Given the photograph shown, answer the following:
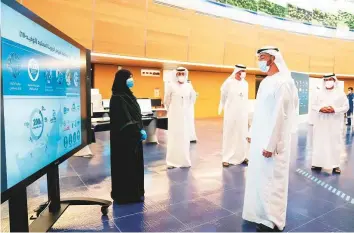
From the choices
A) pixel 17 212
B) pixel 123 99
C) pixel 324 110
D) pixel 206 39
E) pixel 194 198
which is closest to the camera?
pixel 17 212

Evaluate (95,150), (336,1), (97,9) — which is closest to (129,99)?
(95,150)

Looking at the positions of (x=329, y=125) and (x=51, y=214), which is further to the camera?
(x=329, y=125)

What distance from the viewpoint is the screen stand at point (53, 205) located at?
2.03 metres

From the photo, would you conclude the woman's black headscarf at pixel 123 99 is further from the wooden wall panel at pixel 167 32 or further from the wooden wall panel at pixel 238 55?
the wooden wall panel at pixel 238 55

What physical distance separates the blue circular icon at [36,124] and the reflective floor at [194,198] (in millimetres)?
1098

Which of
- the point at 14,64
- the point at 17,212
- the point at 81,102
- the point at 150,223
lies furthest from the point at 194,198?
the point at 14,64

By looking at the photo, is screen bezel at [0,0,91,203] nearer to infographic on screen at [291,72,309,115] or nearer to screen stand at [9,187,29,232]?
screen stand at [9,187,29,232]

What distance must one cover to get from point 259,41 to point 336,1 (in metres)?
6.02

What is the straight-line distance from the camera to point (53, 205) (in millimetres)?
2285

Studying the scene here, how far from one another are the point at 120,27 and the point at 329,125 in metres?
5.55

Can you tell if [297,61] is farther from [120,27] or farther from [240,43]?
[120,27]

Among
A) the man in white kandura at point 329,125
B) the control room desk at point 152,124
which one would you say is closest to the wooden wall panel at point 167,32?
the control room desk at point 152,124

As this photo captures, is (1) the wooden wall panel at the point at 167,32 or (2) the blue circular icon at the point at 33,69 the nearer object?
(2) the blue circular icon at the point at 33,69

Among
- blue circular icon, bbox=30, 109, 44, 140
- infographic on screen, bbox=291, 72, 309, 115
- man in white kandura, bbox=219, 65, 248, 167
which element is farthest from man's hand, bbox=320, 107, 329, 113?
infographic on screen, bbox=291, 72, 309, 115
